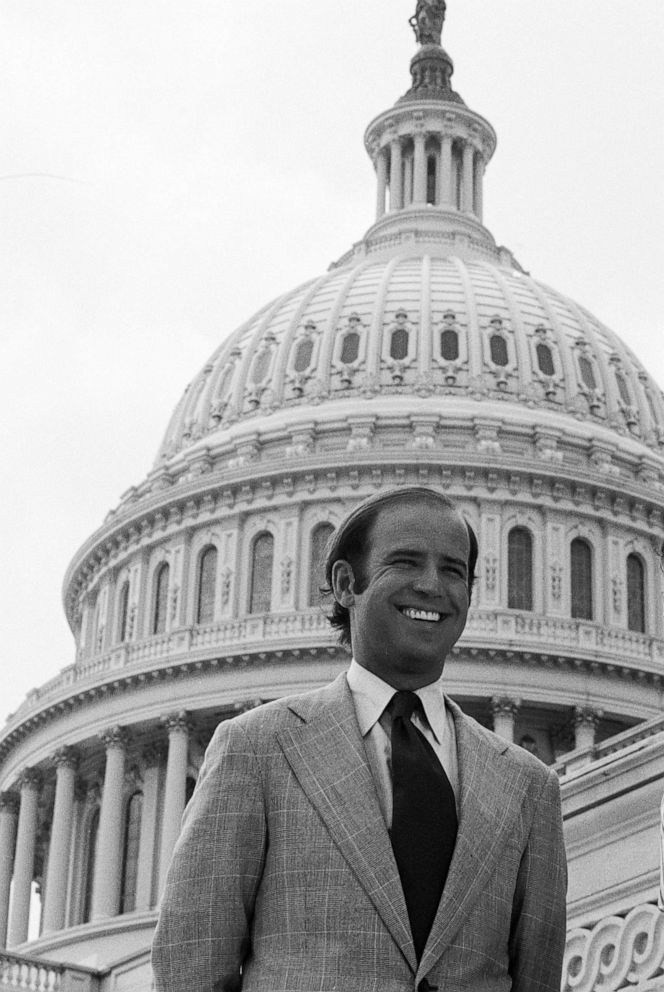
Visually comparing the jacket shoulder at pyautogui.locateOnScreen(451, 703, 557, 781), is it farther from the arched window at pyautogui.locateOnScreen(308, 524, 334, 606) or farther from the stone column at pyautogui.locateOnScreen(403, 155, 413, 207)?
the stone column at pyautogui.locateOnScreen(403, 155, 413, 207)

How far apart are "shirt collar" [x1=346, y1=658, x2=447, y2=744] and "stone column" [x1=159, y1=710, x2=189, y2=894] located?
171 ft

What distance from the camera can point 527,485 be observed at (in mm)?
64438

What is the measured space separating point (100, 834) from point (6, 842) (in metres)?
6.54

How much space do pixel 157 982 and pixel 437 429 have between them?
200 feet

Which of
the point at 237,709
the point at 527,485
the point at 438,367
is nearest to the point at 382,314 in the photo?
the point at 438,367

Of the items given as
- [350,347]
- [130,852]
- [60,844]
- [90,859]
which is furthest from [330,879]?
[350,347]

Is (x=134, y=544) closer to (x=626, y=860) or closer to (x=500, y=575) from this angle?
(x=500, y=575)

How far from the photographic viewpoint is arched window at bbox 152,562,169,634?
218 ft

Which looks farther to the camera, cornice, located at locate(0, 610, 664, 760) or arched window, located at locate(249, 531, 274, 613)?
arched window, located at locate(249, 531, 274, 613)

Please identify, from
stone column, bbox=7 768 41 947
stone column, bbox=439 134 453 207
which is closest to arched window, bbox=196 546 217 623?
stone column, bbox=7 768 41 947

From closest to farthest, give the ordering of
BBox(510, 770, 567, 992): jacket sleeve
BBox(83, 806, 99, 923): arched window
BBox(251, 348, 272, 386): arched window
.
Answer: BBox(510, 770, 567, 992): jacket sleeve, BBox(83, 806, 99, 923): arched window, BBox(251, 348, 272, 386): arched window

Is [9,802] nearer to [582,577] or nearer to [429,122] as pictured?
[582,577]

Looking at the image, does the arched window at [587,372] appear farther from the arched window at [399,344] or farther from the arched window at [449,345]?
the arched window at [399,344]

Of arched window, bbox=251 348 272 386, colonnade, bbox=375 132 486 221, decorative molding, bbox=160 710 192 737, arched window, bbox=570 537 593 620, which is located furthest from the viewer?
colonnade, bbox=375 132 486 221
